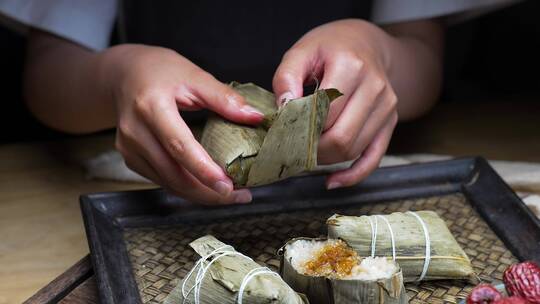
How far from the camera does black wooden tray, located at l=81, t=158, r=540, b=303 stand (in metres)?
1.06

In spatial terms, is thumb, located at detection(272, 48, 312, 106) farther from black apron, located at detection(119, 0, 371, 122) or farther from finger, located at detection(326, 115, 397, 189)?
black apron, located at detection(119, 0, 371, 122)

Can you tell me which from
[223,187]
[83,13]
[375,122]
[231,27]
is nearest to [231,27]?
[231,27]

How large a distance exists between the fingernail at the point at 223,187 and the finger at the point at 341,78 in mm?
171

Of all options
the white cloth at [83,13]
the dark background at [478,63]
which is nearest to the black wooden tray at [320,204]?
the white cloth at [83,13]

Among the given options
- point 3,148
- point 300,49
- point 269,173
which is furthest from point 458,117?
point 3,148

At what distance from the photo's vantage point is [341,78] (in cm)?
105

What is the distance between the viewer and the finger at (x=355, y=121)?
103cm

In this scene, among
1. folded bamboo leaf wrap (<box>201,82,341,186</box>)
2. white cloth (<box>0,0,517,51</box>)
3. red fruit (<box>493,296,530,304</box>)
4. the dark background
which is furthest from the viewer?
the dark background

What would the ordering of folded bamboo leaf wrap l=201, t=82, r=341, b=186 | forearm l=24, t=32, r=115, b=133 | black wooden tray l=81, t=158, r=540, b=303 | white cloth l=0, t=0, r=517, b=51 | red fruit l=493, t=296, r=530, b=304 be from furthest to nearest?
white cloth l=0, t=0, r=517, b=51
forearm l=24, t=32, r=115, b=133
black wooden tray l=81, t=158, r=540, b=303
folded bamboo leaf wrap l=201, t=82, r=341, b=186
red fruit l=493, t=296, r=530, b=304

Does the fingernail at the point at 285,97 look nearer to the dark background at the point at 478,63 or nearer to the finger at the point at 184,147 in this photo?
the finger at the point at 184,147

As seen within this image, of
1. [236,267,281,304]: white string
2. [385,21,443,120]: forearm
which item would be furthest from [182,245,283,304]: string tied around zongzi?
[385,21,443,120]: forearm

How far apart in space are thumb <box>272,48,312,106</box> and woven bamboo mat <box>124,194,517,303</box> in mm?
220

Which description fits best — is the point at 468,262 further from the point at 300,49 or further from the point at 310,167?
the point at 300,49

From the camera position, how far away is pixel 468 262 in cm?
100
